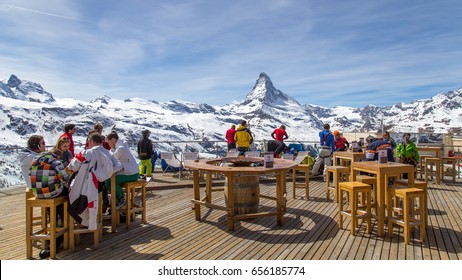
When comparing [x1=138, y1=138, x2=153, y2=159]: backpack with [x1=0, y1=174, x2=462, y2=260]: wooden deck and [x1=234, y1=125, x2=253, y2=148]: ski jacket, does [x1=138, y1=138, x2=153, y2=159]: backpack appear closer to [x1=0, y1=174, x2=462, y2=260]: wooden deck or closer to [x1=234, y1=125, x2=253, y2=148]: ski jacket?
[x1=234, y1=125, x2=253, y2=148]: ski jacket

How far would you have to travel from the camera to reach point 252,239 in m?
4.38

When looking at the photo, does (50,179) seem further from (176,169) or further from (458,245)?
(176,169)

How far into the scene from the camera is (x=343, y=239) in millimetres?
4312

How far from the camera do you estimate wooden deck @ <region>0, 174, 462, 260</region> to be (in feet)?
12.7

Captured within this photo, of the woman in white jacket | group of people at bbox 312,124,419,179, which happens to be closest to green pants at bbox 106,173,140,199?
the woman in white jacket

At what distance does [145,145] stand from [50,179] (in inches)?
202

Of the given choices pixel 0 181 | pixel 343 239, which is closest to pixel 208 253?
pixel 343 239

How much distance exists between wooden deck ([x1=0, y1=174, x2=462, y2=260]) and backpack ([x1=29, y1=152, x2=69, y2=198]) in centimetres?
73

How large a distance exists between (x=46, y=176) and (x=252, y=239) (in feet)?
8.16

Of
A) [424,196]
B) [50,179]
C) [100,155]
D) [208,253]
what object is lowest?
[208,253]

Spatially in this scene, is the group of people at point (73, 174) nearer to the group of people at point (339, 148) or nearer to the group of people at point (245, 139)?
the group of people at point (245, 139)

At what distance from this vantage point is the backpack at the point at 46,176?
12.3 ft

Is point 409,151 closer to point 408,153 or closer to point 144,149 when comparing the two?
point 408,153

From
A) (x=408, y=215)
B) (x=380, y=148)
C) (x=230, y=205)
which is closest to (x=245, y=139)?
(x=380, y=148)
